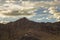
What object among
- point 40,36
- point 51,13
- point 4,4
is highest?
point 4,4

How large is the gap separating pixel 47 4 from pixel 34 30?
42cm

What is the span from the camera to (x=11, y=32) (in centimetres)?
166

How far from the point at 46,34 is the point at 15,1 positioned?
59 centimetres

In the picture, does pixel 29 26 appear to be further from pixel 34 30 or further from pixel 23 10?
pixel 23 10

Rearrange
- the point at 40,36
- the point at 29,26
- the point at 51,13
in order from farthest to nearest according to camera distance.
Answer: the point at 51,13 → the point at 29,26 → the point at 40,36

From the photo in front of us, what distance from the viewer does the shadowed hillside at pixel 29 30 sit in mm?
1597

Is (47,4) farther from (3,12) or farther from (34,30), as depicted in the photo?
(3,12)

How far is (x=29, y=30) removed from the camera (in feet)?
5.54

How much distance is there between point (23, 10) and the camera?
73.7 inches

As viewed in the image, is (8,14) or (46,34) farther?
(8,14)

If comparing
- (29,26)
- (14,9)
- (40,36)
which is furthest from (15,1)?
(40,36)

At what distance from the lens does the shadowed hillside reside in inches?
62.9

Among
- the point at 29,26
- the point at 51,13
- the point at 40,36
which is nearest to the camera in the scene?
the point at 40,36

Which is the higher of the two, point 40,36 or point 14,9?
point 14,9
